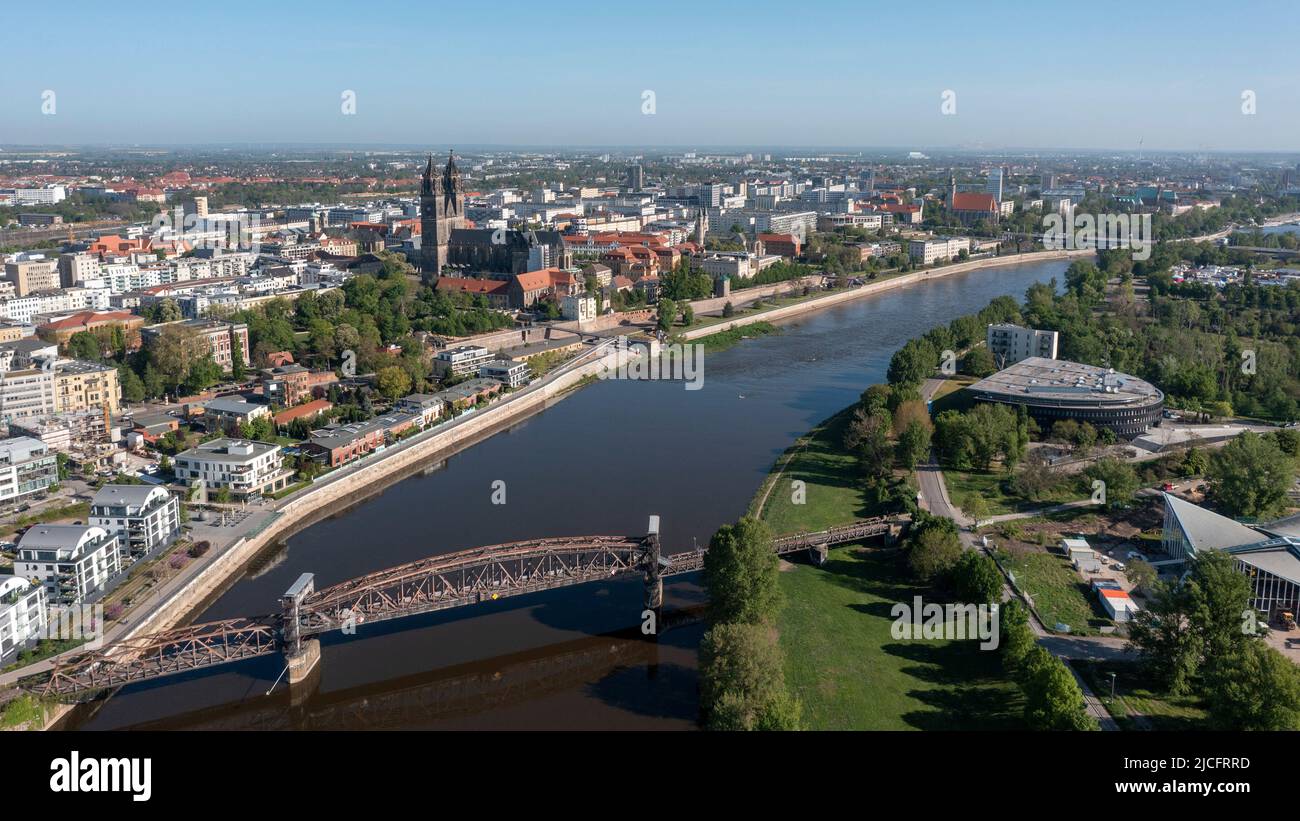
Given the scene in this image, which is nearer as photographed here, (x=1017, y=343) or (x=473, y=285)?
(x=1017, y=343)

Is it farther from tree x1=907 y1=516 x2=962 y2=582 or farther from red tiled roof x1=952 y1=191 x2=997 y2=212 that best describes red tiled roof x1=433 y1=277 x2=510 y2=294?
red tiled roof x1=952 y1=191 x2=997 y2=212

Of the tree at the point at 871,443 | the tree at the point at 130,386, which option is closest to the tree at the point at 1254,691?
the tree at the point at 871,443

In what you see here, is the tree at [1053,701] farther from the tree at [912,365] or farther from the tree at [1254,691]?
the tree at [912,365]

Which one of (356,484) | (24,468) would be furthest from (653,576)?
(24,468)

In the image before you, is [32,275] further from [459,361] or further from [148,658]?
[148,658]

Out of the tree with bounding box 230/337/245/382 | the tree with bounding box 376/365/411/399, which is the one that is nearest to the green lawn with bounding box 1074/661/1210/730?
the tree with bounding box 376/365/411/399

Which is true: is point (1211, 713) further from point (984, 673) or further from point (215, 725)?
point (215, 725)

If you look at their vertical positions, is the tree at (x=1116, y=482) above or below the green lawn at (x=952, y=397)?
below
